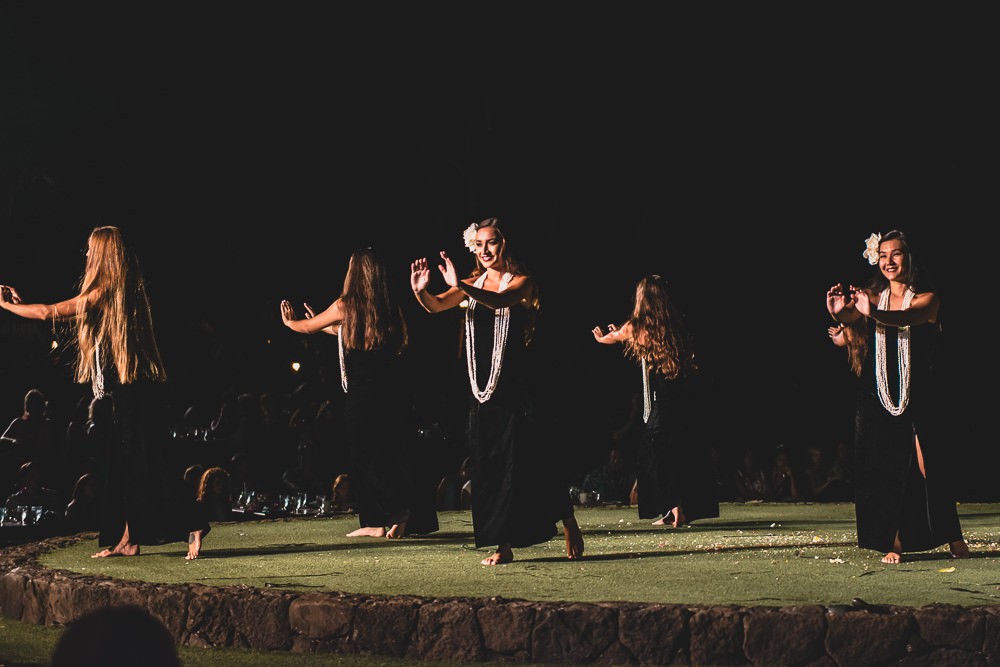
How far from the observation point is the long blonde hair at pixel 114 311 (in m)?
7.36

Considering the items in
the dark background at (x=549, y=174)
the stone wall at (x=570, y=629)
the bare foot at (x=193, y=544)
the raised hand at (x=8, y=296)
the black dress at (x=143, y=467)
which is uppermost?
the dark background at (x=549, y=174)

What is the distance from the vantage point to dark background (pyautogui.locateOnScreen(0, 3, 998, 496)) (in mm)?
14328

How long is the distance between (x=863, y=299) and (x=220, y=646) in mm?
3354

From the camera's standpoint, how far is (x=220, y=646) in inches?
204

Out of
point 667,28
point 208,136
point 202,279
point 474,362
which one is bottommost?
point 474,362

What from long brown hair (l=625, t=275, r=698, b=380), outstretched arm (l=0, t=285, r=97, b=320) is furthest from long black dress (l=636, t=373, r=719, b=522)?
outstretched arm (l=0, t=285, r=97, b=320)

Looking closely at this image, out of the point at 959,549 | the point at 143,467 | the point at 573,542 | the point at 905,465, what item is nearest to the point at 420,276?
the point at 573,542

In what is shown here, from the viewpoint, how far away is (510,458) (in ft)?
22.2

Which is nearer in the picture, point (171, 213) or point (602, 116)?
point (171, 213)

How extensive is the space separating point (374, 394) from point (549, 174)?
804 centimetres

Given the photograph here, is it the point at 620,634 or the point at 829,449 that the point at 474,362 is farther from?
the point at 829,449

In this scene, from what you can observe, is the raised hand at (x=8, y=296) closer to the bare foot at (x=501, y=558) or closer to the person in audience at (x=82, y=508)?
the bare foot at (x=501, y=558)

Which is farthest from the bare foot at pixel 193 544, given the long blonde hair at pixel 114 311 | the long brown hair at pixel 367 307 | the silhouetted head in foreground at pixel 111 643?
the silhouetted head in foreground at pixel 111 643

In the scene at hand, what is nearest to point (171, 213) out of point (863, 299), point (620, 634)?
point (863, 299)
